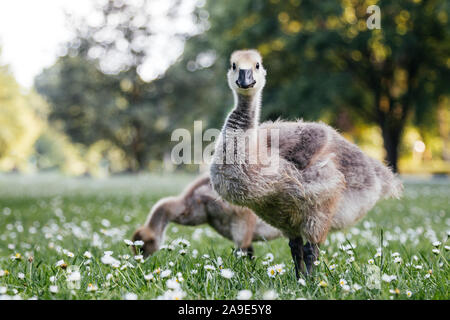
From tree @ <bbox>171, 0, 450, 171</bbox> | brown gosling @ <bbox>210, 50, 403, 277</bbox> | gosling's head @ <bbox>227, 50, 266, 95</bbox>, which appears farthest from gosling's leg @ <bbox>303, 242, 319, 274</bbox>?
tree @ <bbox>171, 0, 450, 171</bbox>

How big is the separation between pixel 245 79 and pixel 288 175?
38.2 inches

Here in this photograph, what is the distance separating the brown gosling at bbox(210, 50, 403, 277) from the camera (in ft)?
12.2

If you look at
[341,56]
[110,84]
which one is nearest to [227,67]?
[341,56]

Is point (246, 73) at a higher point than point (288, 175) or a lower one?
higher

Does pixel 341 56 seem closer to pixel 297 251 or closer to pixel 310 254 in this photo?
pixel 297 251

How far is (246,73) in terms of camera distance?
12.0ft

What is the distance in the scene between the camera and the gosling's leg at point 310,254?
393cm

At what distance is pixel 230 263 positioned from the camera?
13.7 ft

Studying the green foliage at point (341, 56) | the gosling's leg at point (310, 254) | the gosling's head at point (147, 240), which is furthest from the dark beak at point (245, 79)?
the green foliage at point (341, 56)

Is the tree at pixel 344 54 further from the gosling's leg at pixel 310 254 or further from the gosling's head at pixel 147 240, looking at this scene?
the gosling's leg at pixel 310 254

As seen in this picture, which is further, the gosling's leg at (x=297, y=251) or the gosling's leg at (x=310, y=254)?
the gosling's leg at (x=297, y=251)

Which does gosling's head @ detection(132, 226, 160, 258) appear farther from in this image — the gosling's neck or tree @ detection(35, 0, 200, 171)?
tree @ detection(35, 0, 200, 171)

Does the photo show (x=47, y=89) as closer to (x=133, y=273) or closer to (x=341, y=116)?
(x=341, y=116)
